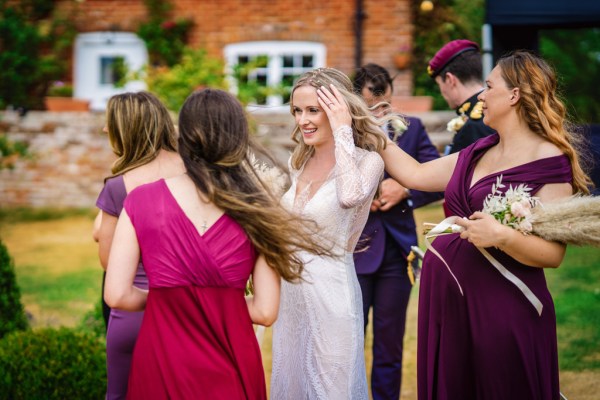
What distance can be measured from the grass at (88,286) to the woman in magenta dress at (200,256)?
307 cm

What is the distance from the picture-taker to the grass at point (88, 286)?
5840mm

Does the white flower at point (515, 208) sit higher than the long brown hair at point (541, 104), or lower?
lower

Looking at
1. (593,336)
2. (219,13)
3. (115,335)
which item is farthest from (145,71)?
(115,335)

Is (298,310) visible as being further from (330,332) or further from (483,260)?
(483,260)

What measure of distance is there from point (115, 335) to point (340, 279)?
1.05m

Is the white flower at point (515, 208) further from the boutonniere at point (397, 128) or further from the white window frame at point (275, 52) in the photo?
the white window frame at point (275, 52)

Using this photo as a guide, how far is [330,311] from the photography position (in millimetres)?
3482

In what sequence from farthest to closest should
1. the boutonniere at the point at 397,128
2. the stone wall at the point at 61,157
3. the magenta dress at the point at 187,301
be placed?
the stone wall at the point at 61,157, the boutonniere at the point at 397,128, the magenta dress at the point at 187,301

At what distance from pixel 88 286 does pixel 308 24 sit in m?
6.17

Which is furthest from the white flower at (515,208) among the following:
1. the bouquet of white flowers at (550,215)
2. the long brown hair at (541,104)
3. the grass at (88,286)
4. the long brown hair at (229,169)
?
the grass at (88,286)

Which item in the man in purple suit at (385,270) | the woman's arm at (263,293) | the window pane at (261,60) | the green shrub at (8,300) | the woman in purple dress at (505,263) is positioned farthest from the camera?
the window pane at (261,60)

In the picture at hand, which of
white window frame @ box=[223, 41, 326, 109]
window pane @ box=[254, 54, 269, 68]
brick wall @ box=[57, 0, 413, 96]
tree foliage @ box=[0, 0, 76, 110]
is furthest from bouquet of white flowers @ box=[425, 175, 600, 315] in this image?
tree foliage @ box=[0, 0, 76, 110]

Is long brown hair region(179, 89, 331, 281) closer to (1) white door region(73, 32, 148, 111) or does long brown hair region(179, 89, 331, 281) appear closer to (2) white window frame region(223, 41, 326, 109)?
(2) white window frame region(223, 41, 326, 109)

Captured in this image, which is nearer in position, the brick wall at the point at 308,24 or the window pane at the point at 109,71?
the brick wall at the point at 308,24
